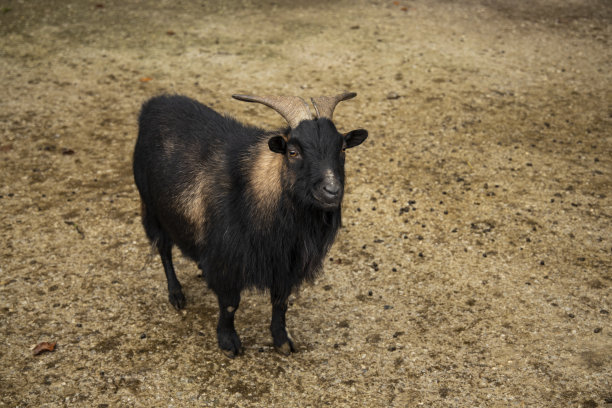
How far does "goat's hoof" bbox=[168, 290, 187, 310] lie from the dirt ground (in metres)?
0.18

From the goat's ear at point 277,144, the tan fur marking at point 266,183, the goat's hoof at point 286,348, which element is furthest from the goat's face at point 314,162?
the goat's hoof at point 286,348

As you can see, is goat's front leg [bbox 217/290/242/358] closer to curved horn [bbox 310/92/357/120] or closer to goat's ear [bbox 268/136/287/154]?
goat's ear [bbox 268/136/287/154]

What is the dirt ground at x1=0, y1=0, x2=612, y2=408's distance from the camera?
15.6 ft

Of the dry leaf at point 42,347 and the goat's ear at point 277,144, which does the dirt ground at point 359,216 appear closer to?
the dry leaf at point 42,347

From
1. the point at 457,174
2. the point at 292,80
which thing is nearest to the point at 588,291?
the point at 457,174

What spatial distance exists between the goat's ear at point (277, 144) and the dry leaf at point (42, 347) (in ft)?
8.45

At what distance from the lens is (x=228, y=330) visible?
5.01 meters

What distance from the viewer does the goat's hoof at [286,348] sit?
5051 millimetres

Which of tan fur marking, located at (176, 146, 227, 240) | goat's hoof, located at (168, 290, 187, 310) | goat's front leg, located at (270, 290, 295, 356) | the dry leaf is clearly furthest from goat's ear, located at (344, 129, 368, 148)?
the dry leaf

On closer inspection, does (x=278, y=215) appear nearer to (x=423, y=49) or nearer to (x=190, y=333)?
(x=190, y=333)

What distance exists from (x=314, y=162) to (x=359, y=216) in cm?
273

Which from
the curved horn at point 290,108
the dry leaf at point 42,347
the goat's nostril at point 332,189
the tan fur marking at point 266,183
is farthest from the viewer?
the dry leaf at point 42,347

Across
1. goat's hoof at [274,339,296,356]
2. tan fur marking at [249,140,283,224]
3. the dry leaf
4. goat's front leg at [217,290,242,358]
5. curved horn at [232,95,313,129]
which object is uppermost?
curved horn at [232,95,313,129]

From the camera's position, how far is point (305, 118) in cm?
426
